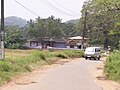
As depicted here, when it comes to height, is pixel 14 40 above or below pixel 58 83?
above

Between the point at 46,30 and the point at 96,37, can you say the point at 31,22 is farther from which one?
the point at 96,37

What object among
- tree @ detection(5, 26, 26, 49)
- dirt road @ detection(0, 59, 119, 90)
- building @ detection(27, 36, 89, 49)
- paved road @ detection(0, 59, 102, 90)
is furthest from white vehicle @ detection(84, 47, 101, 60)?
building @ detection(27, 36, 89, 49)

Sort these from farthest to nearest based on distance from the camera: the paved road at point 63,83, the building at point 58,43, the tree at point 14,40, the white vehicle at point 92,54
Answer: the building at point 58,43
the tree at point 14,40
the white vehicle at point 92,54
the paved road at point 63,83

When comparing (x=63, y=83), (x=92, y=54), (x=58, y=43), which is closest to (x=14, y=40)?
(x=58, y=43)

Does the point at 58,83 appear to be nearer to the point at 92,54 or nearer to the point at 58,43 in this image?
the point at 92,54

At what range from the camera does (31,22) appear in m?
108

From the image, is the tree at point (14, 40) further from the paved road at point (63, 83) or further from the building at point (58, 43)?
the paved road at point (63, 83)

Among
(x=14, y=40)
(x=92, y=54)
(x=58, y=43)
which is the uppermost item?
(x=14, y=40)

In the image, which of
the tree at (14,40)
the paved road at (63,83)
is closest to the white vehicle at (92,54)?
the paved road at (63,83)

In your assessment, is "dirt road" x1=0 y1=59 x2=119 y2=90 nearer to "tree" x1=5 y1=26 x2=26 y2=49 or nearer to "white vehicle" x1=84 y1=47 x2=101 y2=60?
"white vehicle" x1=84 y1=47 x2=101 y2=60

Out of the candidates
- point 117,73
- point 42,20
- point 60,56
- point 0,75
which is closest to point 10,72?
point 0,75

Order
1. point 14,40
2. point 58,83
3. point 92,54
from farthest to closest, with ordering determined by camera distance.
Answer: point 14,40 → point 92,54 → point 58,83

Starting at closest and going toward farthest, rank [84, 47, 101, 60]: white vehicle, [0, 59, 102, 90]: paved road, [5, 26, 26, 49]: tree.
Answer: [0, 59, 102, 90]: paved road, [84, 47, 101, 60]: white vehicle, [5, 26, 26, 49]: tree

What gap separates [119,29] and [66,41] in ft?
278
